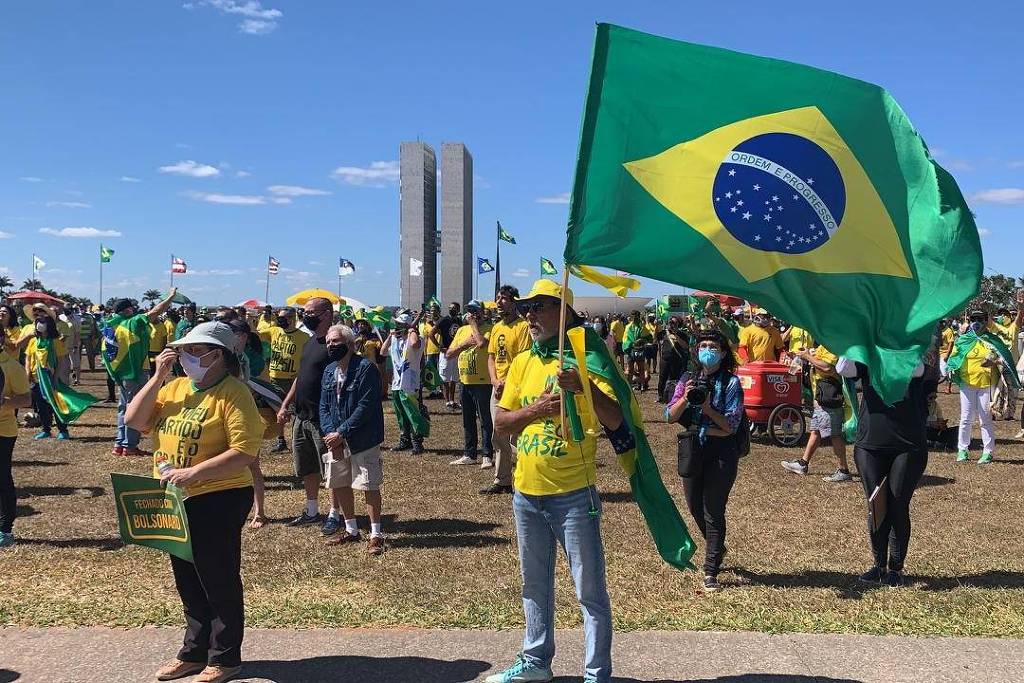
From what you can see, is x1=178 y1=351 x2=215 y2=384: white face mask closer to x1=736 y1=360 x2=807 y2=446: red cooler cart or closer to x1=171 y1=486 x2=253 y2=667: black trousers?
x1=171 y1=486 x2=253 y2=667: black trousers

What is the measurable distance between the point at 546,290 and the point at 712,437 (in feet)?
8.03

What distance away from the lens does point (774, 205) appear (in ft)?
13.8

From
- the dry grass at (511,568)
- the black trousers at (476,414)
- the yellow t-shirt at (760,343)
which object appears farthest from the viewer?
the yellow t-shirt at (760,343)

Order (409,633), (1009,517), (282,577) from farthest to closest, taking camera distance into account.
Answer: (1009,517)
(282,577)
(409,633)

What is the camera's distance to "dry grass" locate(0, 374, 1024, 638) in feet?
17.3

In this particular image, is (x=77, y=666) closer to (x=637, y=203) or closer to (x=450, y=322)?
(x=637, y=203)

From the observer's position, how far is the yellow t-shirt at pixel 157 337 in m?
13.4

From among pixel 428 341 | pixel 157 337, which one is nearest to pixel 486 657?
pixel 157 337

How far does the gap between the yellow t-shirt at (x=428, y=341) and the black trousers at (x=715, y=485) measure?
9192mm

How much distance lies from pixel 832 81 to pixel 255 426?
344 centimetres

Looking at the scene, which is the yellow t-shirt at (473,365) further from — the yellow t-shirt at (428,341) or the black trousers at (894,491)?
the black trousers at (894,491)

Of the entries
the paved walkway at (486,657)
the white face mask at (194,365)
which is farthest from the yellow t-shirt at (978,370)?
the white face mask at (194,365)

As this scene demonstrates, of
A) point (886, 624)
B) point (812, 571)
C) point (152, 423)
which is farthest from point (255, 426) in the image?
point (812, 571)

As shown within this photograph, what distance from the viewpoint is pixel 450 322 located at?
1508 cm
